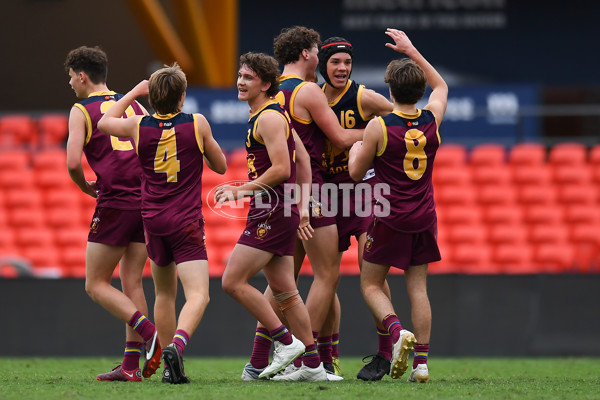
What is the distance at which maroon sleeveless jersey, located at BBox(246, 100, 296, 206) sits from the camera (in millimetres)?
5496

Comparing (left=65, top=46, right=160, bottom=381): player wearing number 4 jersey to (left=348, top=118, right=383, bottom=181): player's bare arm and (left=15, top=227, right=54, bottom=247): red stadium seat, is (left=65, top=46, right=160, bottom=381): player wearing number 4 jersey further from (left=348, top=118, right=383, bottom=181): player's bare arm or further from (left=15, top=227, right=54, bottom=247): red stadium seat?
(left=15, top=227, right=54, bottom=247): red stadium seat

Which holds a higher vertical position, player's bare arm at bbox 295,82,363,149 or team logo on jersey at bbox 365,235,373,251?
player's bare arm at bbox 295,82,363,149

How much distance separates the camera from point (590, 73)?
15219 millimetres

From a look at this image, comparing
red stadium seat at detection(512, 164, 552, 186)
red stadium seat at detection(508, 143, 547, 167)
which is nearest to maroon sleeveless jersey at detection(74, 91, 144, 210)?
red stadium seat at detection(512, 164, 552, 186)

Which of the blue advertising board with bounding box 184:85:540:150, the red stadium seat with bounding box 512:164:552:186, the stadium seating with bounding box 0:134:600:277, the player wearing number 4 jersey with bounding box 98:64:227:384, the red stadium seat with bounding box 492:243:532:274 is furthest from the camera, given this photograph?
the blue advertising board with bounding box 184:85:540:150

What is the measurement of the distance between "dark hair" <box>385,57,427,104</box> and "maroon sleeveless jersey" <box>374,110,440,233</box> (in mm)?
106

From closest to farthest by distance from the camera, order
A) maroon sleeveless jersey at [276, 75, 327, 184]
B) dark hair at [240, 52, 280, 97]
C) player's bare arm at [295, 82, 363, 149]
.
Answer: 1. dark hair at [240, 52, 280, 97]
2. player's bare arm at [295, 82, 363, 149]
3. maroon sleeveless jersey at [276, 75, 327, 184]

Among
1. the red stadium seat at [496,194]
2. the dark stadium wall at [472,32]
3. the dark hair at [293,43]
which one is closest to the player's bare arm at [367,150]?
the dark hair at [293,43]

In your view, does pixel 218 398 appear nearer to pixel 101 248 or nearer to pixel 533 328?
pixel 101 248

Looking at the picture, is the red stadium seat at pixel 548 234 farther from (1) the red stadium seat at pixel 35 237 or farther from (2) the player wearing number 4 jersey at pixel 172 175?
(2) the player wearing number 4 jersey at pixel 172 175

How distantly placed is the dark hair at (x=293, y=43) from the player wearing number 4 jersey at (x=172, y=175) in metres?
0.84

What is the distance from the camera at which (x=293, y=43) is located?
5.99 metres

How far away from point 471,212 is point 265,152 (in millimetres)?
6454

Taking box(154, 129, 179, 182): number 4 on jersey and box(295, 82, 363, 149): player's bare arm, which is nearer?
box(154, 129, 179, 182): number 4 on jersey
